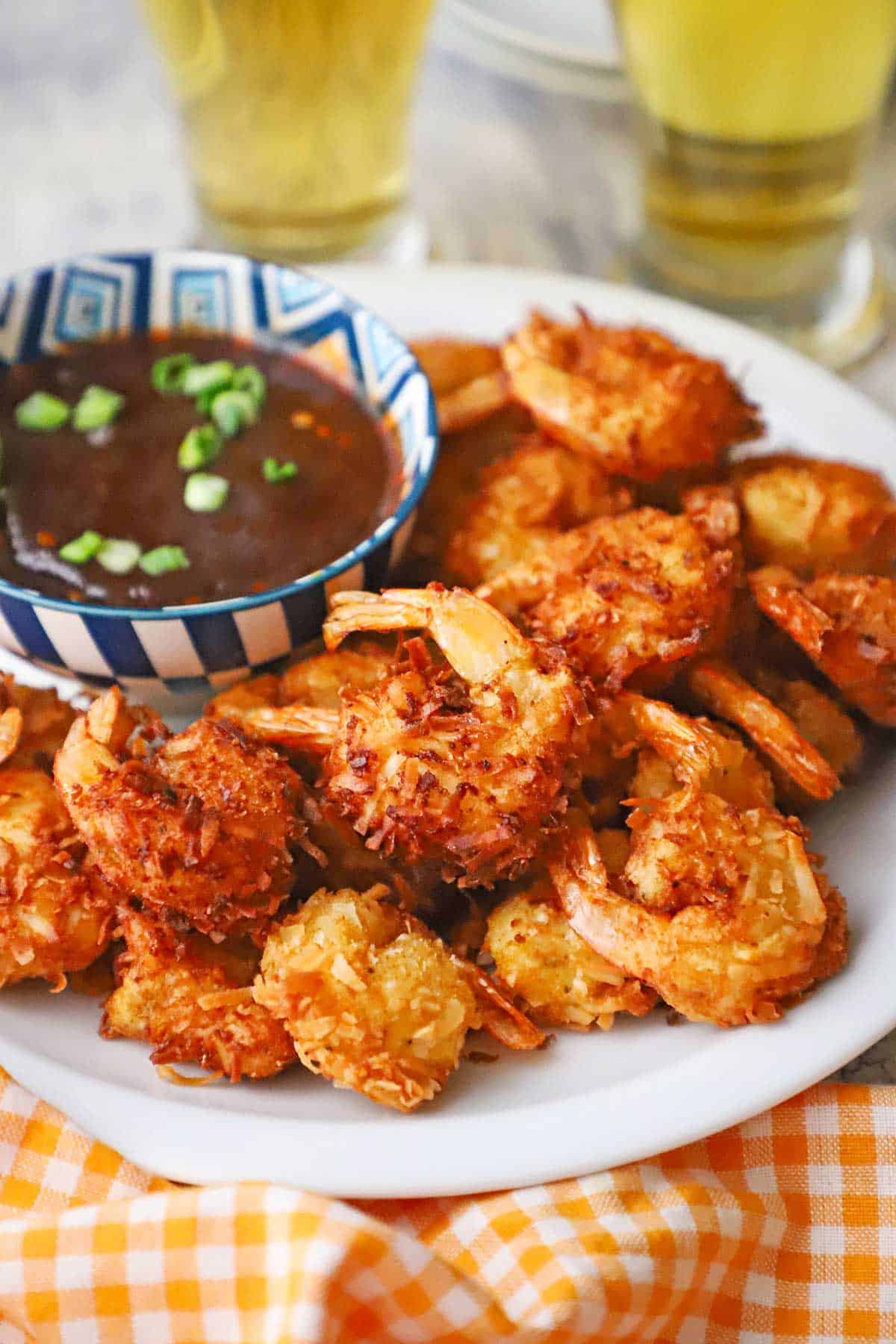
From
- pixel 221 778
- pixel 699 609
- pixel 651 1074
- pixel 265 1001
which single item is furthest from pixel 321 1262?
pixel 699 609

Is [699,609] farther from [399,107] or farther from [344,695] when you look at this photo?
[399,107]

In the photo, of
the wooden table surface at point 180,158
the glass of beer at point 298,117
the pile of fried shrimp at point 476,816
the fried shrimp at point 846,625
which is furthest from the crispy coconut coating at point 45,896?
the wooden table surface at point 180,158

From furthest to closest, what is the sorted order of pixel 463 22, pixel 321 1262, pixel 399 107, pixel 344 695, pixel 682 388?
pixel 463 22, pixel 399 107, pixel 682 388, pixel 344 695, pixel 321 1262

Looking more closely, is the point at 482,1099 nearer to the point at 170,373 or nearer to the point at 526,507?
the point at 526,507

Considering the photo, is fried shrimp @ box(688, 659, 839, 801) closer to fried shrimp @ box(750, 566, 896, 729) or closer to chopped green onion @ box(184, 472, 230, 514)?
fried shrimp @ box(750, 566, 896, 729)

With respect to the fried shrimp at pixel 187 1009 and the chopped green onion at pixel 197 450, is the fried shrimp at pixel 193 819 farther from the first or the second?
the chopped green onion at pixel 197 450
